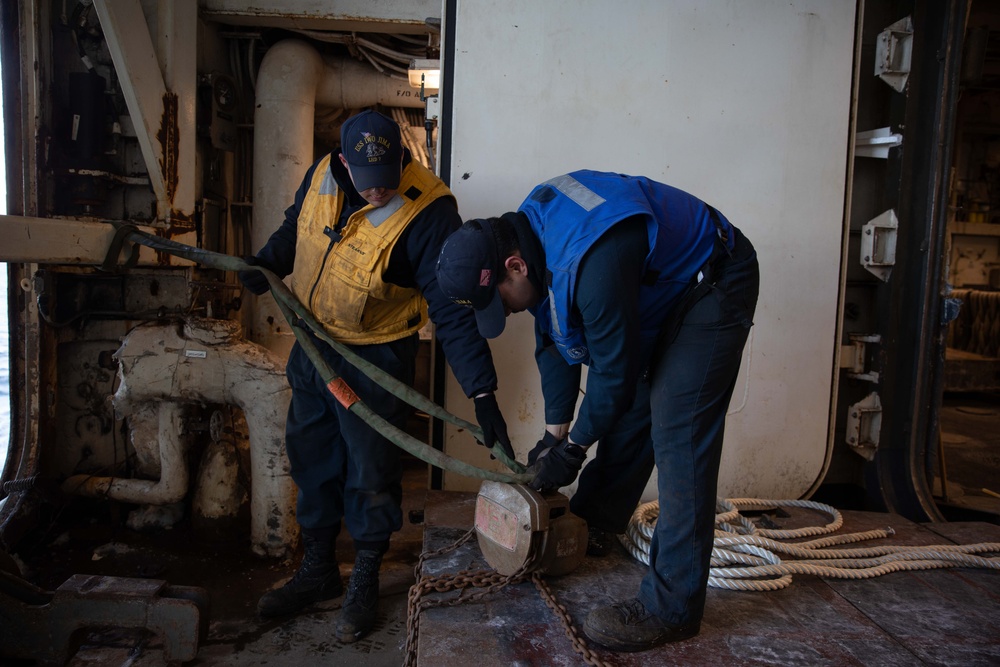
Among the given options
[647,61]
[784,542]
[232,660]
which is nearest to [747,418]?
[784,542]

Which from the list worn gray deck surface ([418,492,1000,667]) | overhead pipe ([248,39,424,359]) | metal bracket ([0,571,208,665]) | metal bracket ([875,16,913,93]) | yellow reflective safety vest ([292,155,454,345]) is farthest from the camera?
overhead pipe ([248,39,424,359])

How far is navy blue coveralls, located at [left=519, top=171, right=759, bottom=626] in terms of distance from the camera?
1.74 m

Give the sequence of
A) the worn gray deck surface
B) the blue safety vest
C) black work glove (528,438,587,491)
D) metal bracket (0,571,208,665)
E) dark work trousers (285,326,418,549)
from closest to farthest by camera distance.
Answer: the blue safety vest < the worn gray deck surface < black work glove (528,438,587,491) < metal bracket (0,571,208,665) < dark work trousers (285,326,418,549)

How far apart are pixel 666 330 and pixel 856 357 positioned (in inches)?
69.5

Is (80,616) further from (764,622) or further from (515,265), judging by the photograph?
(764,622)

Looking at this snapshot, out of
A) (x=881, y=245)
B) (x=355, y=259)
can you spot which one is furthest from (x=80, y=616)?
(x=881, y=245)

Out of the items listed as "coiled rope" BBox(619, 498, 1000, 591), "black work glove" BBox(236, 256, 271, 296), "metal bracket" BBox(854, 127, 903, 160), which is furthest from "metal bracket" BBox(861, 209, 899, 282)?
"black work glove" BBox(236, 256, 271, 296)

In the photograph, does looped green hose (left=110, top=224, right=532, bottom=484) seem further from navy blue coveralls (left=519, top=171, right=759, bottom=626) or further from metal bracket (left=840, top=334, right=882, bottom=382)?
metal bracket (left=840, top=334, right=882, bottom=382)

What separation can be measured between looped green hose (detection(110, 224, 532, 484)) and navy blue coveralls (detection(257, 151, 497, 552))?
0.12m

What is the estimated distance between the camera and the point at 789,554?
8.06 ft

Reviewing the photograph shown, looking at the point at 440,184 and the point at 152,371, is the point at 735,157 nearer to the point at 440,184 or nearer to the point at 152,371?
the point at 440,184

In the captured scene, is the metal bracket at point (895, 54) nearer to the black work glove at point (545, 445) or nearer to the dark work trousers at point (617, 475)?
the dark work trousers at point (617, 475)

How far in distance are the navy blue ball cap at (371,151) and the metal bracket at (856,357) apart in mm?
2242

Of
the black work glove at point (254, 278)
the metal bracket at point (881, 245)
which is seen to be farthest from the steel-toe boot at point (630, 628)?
the metal bracket at point (881, 245)
